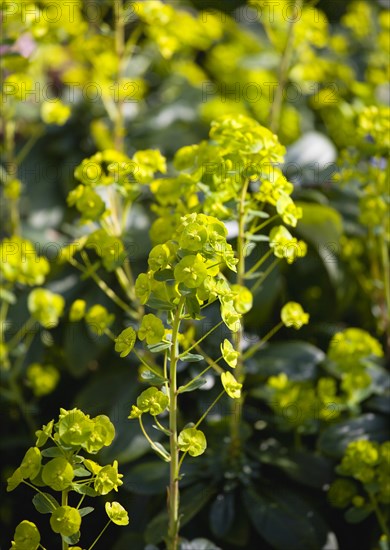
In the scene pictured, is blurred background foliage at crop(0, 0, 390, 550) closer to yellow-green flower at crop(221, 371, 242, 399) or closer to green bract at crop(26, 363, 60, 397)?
green bract at crop(26, 363, 60, 397)

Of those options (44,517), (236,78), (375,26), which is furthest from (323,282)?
(375,26)

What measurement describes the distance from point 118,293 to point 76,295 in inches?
4.6

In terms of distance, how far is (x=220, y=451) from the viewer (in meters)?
1.63

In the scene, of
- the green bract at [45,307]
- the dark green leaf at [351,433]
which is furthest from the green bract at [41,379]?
the dark green leaf at [351,433]

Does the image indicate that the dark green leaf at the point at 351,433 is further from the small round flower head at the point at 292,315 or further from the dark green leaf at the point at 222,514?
the small round flower head at the point at 292,315

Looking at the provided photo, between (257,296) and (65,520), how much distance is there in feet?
2.98

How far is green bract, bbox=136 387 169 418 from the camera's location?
1.08 m

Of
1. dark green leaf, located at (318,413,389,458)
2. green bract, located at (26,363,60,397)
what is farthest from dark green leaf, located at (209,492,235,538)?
green bract, located at (26,363,60,397)

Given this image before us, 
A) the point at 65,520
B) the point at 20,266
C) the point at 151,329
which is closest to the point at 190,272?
the point at 151,329

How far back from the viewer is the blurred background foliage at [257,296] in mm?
1616

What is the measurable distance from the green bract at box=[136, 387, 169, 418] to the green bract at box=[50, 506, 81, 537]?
0.49 feet

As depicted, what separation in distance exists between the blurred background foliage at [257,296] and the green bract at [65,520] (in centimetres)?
49

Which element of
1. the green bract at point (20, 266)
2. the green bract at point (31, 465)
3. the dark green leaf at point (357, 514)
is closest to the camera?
the green bract at point (31, 465)

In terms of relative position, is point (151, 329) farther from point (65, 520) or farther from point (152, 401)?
point (65, 520)
